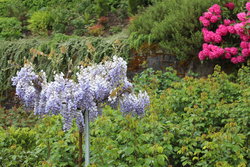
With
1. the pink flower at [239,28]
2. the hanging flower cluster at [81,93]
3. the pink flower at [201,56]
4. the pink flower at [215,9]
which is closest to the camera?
the hanging flower cluster at [81,93]

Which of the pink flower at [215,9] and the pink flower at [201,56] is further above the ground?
the pink flower at [215,9]

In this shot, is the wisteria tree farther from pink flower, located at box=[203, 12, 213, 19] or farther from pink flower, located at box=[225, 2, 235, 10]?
pink flower, located at box=[225, 2, 235, 10]

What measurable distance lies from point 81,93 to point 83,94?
0.07ft

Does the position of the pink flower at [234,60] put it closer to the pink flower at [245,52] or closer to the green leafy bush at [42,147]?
the pink flower at [245,52]

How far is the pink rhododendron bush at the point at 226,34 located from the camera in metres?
6.27

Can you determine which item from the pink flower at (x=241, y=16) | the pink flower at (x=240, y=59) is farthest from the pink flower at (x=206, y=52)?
the pink flower at (x=241, y=16)

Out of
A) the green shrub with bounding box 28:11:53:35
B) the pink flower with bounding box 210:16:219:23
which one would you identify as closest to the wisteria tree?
the pink flower with bounding box 210:16:219:23

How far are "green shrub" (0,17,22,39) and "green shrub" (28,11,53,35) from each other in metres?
0.41

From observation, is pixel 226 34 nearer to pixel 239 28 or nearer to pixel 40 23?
pixel 239 28

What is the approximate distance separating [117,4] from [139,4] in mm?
1510

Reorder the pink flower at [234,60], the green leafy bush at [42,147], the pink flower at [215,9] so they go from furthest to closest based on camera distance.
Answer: the pink flower at [215,9]
the pink flower at [234,60]
the green leafy bush at [42,147]

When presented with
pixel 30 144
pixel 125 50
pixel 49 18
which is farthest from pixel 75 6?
pixel 30 144

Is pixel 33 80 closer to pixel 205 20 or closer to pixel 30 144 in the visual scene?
pixel 30 144

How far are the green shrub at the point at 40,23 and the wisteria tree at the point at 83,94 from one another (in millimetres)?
6963
